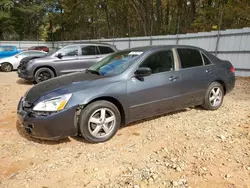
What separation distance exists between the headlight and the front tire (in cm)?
31

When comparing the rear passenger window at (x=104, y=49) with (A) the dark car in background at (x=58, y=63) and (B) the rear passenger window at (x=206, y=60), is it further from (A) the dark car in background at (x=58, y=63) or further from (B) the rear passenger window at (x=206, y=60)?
Result: (B) the rear passenger window at (x=206, y=60)

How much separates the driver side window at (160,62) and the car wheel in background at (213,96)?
115cm

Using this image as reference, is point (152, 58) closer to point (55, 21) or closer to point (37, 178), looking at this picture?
point (37, 178)

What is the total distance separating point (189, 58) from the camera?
4227mm

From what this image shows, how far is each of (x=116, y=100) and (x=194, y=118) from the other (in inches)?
69.7

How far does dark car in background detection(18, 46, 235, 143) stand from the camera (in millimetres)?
3027

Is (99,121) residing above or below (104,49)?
below

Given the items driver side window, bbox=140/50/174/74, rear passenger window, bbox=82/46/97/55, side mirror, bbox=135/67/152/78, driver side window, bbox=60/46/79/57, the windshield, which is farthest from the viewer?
rear passenger window, bbox=82/46/97/55

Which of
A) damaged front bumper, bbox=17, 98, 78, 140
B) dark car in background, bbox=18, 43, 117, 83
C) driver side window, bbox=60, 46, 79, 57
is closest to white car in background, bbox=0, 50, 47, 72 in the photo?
dark car in background, bbox=18, 43, 117, 83

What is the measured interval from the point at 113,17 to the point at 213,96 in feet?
81.7

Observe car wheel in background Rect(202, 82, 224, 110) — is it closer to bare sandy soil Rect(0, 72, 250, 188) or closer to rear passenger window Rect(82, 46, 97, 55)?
bare sandy soil Rect(0, 72, 250, 188)

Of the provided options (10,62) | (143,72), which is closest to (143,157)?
(143,72)

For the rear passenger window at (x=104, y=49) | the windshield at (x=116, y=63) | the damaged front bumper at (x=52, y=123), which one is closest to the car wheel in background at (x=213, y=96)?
the windshield at (x=116, y=63)

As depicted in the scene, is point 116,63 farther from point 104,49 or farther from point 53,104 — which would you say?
point 104,49
